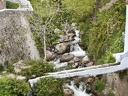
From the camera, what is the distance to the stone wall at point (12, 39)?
2808 centimetres

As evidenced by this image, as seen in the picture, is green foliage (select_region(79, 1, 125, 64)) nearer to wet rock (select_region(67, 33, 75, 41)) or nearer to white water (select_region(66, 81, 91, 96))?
white water (select_region(66, 81, 91, 96))

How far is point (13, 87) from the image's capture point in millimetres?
19656

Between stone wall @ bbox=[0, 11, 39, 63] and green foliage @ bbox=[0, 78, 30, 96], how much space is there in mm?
8058

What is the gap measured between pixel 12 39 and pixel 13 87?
380 inches

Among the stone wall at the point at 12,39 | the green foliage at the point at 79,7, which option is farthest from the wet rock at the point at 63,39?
the stone wall at the point at 12,39

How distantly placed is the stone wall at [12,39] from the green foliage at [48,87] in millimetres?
7916

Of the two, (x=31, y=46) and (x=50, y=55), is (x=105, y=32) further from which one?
(x=31, y=46)

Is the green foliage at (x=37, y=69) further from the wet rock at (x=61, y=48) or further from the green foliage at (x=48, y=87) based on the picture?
the wet rock at (x=61, y=48)

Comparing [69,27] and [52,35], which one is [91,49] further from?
[69,27]

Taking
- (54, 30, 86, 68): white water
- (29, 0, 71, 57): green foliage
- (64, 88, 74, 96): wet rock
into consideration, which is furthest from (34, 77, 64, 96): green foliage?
(54, 30, 86, 68): white water

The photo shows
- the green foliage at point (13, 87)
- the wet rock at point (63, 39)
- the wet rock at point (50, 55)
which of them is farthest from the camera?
the wet rock at point (63, 39)

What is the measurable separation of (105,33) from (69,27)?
7.47 m

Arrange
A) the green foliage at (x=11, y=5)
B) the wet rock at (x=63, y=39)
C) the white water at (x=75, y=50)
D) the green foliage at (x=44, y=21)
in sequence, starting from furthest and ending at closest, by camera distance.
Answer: the green foliage at (x=11, y=5)
the wet rock at (x=63, y=39)
the white water at (x=75, y=50)
the green foliage at (x=44, y=21)

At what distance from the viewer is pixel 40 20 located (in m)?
27.5
